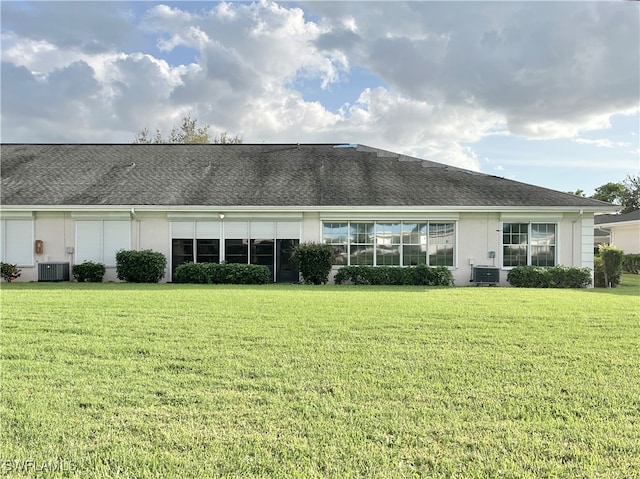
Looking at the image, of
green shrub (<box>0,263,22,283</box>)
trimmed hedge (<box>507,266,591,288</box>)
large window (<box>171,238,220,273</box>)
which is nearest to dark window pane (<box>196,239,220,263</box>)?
large window (<box>171,238,220,273</box>)

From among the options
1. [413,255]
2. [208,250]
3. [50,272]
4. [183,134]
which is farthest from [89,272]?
[183,134]

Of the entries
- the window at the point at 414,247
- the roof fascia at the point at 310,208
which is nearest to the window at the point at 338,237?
the roof fascia at the point at 310,208

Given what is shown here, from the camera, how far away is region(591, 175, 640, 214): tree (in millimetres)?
59450

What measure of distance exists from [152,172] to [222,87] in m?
7.59

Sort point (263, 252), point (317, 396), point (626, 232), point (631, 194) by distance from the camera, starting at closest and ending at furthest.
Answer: point (317, 396)
point (263, 252)
point (626, 232)
point (631, 194)

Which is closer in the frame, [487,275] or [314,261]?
[314,261]

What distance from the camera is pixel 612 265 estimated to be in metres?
17.6

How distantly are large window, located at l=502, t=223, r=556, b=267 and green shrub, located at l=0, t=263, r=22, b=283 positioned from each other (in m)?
18.6

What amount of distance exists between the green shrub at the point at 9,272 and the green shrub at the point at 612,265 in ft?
75.0

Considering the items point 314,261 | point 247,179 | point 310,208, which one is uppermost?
point 247,179

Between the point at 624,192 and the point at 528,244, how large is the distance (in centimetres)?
5519

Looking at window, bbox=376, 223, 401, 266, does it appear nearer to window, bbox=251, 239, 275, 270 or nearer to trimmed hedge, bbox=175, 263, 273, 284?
window, bbox=251, 239, 275, 270

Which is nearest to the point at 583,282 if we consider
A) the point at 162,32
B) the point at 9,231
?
the point at 162,32

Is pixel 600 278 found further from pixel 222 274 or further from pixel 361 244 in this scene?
pixel 222 274
